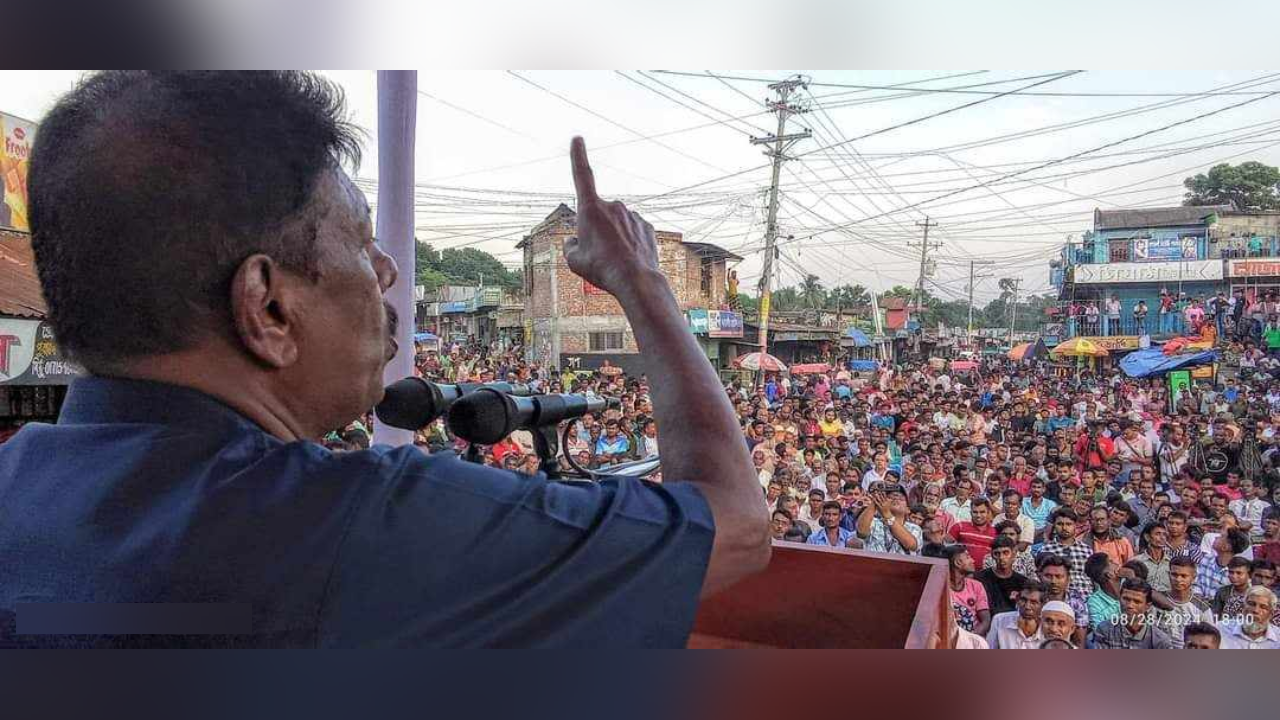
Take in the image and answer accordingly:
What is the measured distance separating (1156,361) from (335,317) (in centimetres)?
666

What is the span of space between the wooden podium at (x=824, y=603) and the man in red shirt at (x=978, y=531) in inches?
116

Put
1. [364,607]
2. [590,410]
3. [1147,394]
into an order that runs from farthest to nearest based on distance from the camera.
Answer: [1147,394]
[590,410]
[364,607]

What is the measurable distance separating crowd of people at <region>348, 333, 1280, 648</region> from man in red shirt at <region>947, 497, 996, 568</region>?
12 millimetres

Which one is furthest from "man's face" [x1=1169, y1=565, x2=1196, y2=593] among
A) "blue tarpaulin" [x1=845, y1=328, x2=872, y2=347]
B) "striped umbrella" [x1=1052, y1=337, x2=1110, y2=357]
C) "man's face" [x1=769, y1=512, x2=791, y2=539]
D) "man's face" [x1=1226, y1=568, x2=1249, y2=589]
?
"striped umbrella" [x1=1052, y1=337, x2=1110, y2=357]

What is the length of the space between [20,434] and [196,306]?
0.47ft

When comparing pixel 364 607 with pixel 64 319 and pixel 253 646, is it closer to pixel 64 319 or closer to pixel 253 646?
pixel 253 646

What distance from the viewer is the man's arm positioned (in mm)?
524

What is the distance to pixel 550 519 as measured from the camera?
47 centimetres

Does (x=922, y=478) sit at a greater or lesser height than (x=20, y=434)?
lesser

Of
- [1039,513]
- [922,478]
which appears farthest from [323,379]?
[922,478]

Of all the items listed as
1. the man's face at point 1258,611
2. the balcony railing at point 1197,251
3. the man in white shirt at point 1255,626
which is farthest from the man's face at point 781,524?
the balcony railing at point 1197,251

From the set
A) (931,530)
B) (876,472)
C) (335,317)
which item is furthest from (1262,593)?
(335,317)

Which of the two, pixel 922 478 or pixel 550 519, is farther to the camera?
pixel 922 478

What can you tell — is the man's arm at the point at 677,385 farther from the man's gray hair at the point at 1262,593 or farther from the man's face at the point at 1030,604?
the man's gray hair at the point at 1262,593
